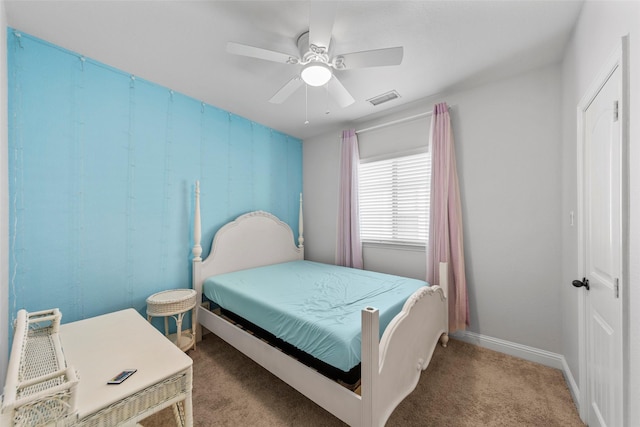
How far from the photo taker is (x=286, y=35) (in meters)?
1.74

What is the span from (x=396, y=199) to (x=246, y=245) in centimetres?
199

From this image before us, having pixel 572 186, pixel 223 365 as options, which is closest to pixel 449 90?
pixel 572 186

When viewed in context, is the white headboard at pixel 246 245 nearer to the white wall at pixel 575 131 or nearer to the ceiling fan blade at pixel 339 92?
the ceiling fan blade at pixel 339 92

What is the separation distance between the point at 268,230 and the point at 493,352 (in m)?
2.84

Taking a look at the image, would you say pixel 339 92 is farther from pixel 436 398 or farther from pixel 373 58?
pixel 436 398

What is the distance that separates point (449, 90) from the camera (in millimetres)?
2529

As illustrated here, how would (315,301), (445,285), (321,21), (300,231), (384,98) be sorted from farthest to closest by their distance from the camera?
1. (300,231)
2. (384,98)
3. (445,285)
4. (315,301)
5. (321,21)

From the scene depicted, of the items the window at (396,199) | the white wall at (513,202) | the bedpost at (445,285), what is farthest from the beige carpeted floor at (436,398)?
the window at (396,199)

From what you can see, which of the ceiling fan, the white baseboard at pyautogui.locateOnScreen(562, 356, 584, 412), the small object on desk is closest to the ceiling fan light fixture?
the ceiling fan

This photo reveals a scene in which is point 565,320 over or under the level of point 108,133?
under

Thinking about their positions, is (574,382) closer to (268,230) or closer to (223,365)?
(223,365)

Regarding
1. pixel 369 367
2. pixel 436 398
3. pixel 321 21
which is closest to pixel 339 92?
pixel 321 21

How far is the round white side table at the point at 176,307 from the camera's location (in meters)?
2.11

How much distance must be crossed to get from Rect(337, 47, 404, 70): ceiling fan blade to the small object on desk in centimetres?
210
